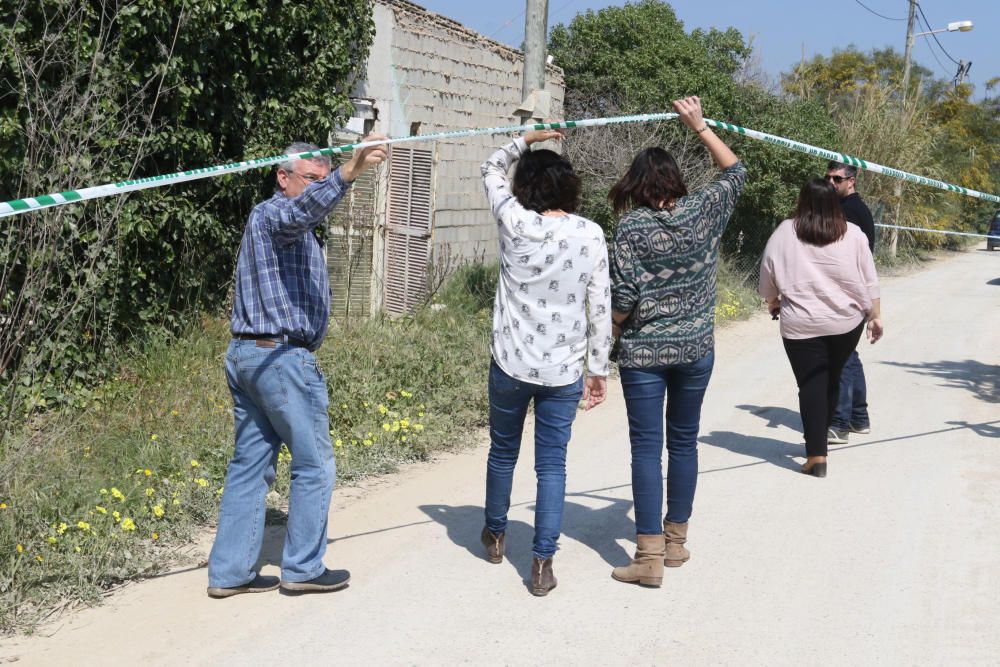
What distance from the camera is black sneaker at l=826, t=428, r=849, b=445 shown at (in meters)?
7.39

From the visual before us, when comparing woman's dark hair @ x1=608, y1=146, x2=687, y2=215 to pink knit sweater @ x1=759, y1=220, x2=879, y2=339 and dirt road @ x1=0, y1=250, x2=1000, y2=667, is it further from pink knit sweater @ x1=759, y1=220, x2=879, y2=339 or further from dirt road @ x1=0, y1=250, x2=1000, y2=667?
pink knit sweater @ x1=759, y1=220, x2=879, y2=339

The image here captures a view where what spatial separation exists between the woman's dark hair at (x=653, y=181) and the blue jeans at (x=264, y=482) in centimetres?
158

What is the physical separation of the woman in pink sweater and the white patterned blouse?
229 cm

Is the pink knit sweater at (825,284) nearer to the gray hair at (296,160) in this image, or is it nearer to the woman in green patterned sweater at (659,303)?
the woman in green patterned sweater at (659,303)

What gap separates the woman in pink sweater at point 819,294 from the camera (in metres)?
6.45

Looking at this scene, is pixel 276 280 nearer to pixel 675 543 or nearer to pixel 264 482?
pixel 264 482

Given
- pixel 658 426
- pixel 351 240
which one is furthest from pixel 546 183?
pixel 351 240

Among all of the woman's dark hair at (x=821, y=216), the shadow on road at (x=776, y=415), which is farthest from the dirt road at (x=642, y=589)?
the woman's dark hair at (x=821, y=216)

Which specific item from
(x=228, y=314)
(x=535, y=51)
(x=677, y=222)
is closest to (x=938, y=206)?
(x=535, y=51)

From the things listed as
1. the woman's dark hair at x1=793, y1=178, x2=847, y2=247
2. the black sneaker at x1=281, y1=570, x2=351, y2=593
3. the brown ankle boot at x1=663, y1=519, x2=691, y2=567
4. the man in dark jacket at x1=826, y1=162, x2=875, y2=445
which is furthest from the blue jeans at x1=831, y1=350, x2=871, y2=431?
the black sneaker at x1=281, y1=570, x2=351, y2=593

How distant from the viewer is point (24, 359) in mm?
6246

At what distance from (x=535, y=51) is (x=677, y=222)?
644cm

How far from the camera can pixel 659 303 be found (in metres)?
4.70

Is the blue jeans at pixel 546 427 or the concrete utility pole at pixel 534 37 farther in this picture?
the concrete utility pole at pixel 534 37
